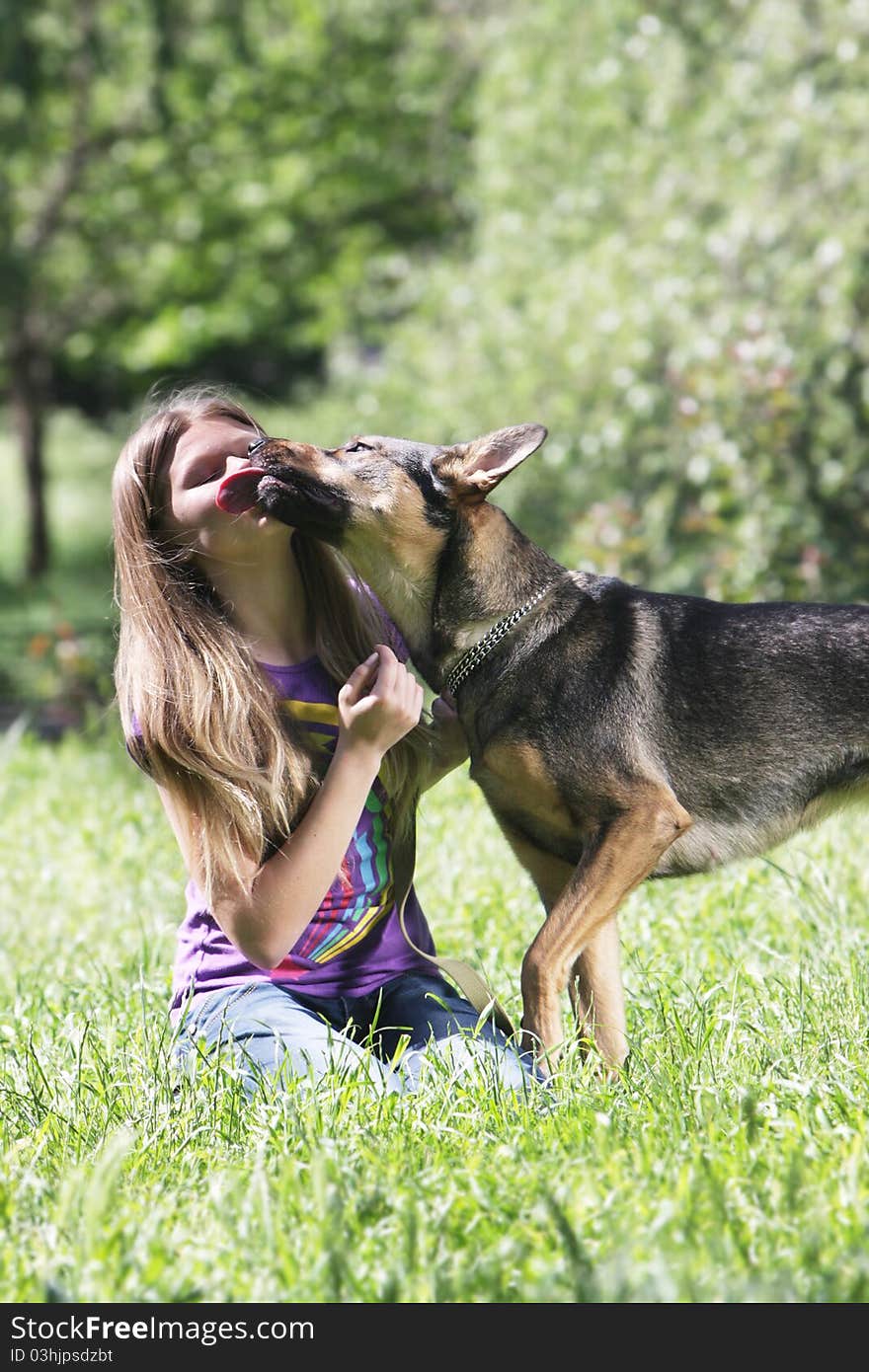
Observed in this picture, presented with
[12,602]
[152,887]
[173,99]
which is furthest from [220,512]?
[12,602]

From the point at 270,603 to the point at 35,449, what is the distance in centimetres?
1601

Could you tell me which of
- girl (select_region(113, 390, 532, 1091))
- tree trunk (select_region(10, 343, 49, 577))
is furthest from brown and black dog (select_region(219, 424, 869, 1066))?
tree trunk (select_region(10, 343, 49, 577))

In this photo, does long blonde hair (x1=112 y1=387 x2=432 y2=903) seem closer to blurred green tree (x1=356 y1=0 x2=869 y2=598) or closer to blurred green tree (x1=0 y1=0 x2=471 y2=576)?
blurred green tree (x1=356 y1=0 x2=869 y2=598)

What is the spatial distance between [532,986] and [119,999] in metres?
1.27

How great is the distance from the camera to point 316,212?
16719 millimetres

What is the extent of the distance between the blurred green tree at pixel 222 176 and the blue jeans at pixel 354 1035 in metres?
12.0

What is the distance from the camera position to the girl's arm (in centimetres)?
316

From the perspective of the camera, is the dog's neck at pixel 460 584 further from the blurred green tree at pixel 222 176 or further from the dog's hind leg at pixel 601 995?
the blurred green tree at pixel 222 176

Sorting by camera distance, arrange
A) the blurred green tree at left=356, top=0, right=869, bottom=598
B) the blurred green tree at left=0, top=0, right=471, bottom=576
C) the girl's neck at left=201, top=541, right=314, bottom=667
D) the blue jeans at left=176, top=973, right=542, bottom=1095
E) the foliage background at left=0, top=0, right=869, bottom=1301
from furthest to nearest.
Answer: the blurred green tree at left=0, top=0, right=471, bottom=576 → the blurred green tree at left=356, top=0, right=869, bottom=598 → the girl's neck at left=201, top=541, right=314, bottom=667 → the blue jeans at left=176, top=973, right=542, bottom=1095 → the foliage background at left=0, top=0, right=869, bottom=1301

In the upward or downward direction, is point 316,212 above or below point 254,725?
above

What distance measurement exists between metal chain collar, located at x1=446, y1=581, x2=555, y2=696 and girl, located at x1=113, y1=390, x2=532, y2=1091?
14cm

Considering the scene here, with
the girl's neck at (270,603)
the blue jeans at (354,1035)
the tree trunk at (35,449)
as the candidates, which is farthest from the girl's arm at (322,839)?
the tree trunk at (35,449)
